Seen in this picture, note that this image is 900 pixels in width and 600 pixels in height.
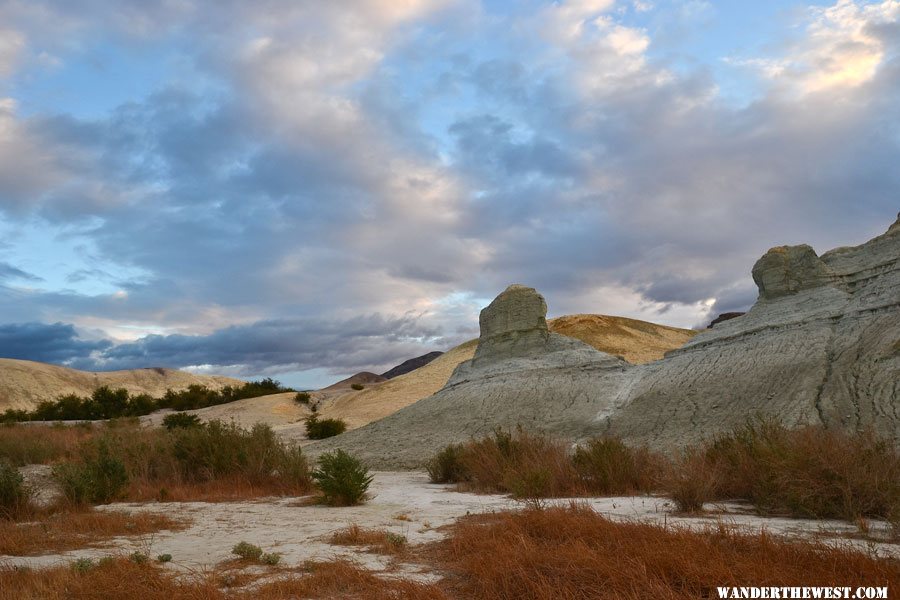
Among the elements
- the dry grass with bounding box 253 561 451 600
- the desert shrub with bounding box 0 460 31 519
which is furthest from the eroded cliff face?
the desert shrub with bounding box 0 460 31 519

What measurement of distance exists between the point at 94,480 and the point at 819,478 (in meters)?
10.8

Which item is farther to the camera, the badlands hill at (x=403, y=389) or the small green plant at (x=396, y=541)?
the badlands hill at (x=403, y=389)

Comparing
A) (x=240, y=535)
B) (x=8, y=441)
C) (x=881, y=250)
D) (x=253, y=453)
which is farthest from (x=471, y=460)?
(x=881, y=250)

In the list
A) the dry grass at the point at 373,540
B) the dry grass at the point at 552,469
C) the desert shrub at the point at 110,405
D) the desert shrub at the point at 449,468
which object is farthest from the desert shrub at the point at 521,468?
the desert shrub at the point at 110,405

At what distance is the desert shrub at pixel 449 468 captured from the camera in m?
13.4

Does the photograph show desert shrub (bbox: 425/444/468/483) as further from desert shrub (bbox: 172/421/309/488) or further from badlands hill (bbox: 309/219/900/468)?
badlands hill (bbox: 309/219/900/468)

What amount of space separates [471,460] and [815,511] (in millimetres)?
6831

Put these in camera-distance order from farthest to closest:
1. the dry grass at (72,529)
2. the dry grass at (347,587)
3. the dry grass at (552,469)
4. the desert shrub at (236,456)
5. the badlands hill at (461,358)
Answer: the badlands hill at (461,358) → the desert shrub at (236,456) → the dry grass at (552,469) → the dry grass at (72,529) → the dry grass at (347,587)

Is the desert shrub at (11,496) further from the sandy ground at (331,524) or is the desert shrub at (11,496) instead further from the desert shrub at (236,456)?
the desert shrub at (236,456)

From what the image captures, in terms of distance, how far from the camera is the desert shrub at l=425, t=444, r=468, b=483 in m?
13.4

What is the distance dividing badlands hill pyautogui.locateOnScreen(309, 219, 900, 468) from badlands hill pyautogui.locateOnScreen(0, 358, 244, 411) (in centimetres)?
5422

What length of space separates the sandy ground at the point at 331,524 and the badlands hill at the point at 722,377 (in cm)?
542

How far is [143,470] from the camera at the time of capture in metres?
12.6

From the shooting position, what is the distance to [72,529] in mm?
7766
